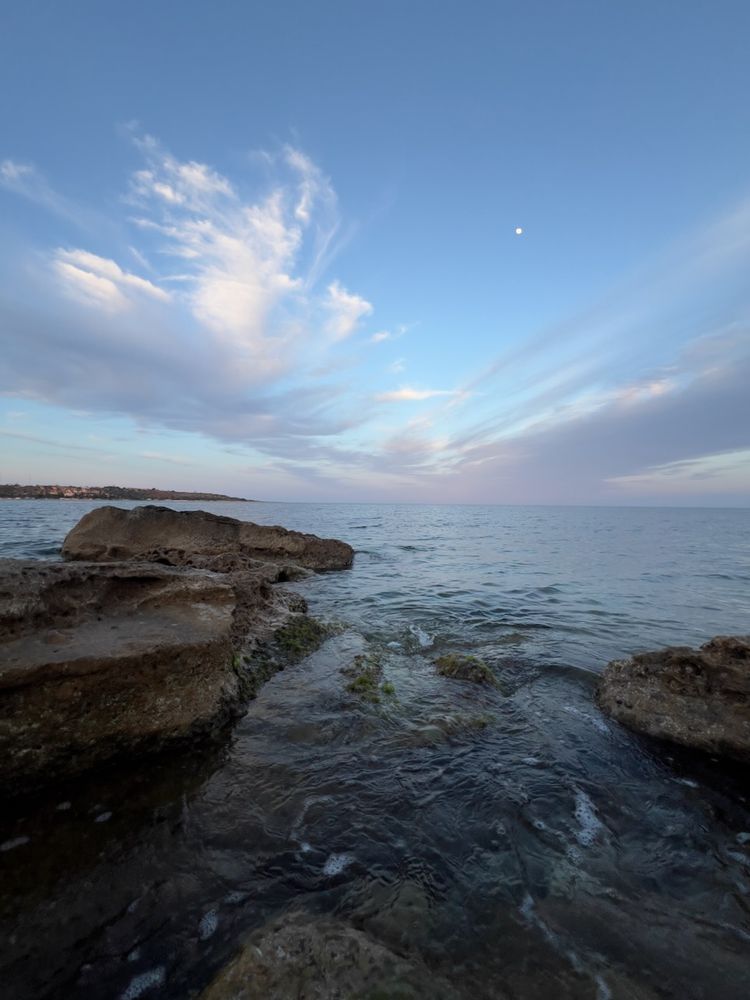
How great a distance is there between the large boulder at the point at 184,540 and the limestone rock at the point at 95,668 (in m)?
9.77

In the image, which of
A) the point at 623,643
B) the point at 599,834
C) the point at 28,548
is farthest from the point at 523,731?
the point at 28,548

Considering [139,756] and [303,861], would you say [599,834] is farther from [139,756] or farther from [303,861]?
[139,756]

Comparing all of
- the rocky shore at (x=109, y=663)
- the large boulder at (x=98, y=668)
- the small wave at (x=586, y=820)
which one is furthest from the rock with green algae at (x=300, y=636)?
the small wave at (x=586, y=820)

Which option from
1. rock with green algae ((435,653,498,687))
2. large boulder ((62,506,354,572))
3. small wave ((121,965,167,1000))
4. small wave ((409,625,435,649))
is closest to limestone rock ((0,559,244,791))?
small wave ((121,965,167,1000))

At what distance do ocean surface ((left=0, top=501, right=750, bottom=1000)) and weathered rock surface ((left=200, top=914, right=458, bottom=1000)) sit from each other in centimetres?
13

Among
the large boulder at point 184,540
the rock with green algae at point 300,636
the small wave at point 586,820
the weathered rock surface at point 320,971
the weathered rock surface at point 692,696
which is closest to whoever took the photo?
the weathered rock surface at point 320,971

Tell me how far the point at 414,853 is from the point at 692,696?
14.0ft

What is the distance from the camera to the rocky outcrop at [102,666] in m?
3.77

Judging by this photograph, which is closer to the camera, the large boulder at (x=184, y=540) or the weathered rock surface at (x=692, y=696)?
the weathered rock surface at (x=692, y=696)

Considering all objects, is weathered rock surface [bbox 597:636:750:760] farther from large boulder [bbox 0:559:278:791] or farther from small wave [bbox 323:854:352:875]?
large boulder [bbox 0:559:278:791]

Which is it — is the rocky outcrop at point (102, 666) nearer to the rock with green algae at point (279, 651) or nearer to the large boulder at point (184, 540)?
the rock with green algae at point (279, 651)

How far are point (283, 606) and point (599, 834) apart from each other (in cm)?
711

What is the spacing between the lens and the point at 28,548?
1828 cm

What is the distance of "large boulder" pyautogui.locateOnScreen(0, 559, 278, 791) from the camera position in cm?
377
